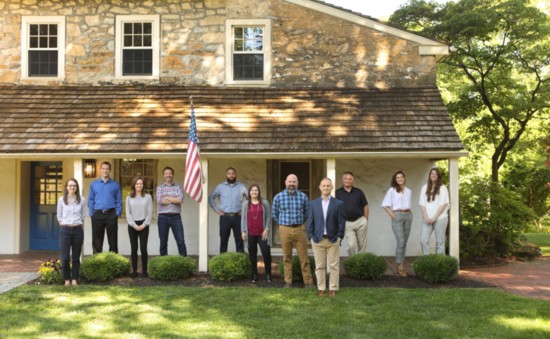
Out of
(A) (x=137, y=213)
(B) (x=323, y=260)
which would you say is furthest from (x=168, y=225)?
(B) (x=323, y=260)

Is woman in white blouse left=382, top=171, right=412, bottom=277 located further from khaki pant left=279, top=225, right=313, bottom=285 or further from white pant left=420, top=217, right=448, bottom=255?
khaki pant left=279, top=225, right=313, bottom=285

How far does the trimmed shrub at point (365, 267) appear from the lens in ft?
29.5

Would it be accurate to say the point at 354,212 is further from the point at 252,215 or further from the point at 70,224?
the point at 70,224

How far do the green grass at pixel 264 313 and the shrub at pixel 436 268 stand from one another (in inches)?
20.3

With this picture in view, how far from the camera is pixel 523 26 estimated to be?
46.8 ft

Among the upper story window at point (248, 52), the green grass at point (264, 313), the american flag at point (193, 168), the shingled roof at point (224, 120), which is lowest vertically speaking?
the green grass at point (264, 313)

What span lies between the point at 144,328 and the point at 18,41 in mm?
8901

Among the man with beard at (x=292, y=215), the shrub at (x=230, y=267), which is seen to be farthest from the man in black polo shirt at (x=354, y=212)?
the shrub at (x=230, y=267)

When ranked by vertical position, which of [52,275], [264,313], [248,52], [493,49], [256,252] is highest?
[493,49]

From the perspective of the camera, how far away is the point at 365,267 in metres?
8.98

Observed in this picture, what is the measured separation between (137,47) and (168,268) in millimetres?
5784

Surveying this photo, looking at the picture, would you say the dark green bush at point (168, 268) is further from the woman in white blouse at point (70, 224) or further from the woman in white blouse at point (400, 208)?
the woman in white blouse at point (400, 208)

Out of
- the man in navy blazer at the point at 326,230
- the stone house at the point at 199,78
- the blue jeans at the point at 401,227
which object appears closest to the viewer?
the man in navy blazer at the point at 326,230

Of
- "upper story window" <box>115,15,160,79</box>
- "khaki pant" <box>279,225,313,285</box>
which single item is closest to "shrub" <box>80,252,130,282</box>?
"khaki pant" <box>279,225,313,285</box>
